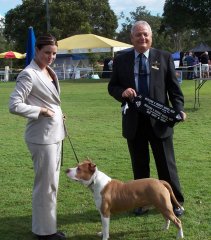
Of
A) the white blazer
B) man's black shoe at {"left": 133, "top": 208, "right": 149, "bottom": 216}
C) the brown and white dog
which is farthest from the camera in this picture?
man's black shoe at {"left": 133, "top": 208, "right": 149, "bottom": 216}

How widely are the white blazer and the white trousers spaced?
0.10m

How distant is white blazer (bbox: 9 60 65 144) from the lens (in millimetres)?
4254

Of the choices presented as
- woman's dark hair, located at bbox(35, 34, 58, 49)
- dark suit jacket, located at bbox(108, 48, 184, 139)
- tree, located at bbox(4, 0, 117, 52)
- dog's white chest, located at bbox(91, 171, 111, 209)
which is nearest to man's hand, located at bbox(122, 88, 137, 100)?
dark suit jacket, located at bbox(108, 48, 184, 139)

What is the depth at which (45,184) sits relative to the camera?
15.1 feet

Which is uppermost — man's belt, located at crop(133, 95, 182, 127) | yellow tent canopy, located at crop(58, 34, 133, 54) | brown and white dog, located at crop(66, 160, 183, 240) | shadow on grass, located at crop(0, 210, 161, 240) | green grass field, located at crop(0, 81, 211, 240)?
yellow tent canopy, located at crop(58, 34, 133, 54)

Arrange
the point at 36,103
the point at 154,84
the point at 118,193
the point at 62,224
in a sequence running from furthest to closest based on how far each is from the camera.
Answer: the point at 62,224
the point at 154,84
the point at 118,193
the point at 36,103

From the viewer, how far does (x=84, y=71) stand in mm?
40719

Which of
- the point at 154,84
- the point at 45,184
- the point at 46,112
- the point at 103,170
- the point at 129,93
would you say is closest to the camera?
the point at 46,112

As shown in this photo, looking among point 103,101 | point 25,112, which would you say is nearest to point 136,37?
point 25,112

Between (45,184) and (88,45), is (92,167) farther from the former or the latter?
(88,45)

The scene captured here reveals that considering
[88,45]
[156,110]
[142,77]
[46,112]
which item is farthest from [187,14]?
[46,112]

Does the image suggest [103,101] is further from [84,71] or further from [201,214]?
[84,71]

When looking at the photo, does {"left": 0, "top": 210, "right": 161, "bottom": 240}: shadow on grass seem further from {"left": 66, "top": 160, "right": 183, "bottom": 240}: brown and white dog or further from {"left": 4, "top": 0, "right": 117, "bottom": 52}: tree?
{"left": 4, "top": 0, "right": 117, "bottom": 52}: tree

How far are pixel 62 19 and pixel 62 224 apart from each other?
4843 cm
